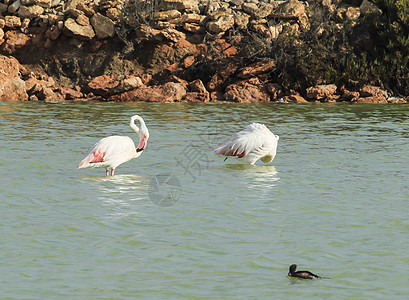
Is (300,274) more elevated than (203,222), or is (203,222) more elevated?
(300,274)

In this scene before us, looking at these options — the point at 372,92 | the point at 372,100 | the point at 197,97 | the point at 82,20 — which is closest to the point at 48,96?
the point at 82,20

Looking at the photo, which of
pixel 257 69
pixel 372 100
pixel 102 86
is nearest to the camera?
pixel 372 100

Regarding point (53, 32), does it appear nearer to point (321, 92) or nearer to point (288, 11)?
point (288, 11)

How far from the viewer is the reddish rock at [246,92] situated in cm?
2612

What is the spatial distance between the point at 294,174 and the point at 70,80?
21353 millimetres

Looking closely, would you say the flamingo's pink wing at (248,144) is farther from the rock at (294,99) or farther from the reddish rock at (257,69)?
the reddish rock at (257,69)

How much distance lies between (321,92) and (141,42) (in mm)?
9122

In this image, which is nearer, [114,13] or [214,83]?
[214,83]

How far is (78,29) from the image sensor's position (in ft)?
96.3

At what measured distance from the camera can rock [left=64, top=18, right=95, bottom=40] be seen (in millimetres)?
29156

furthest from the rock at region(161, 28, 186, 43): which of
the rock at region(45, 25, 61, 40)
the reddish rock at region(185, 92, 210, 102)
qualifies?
the rock at region(45, 25, 61, 40)

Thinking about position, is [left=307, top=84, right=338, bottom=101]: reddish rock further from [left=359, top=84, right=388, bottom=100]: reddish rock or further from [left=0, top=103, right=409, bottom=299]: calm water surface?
[left=0, top=103, right=409, bottom=299]: calm water surface

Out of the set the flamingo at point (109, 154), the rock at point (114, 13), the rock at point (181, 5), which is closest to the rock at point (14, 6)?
the rock at point (114, 13)

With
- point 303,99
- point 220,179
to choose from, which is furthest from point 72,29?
point 220,179
